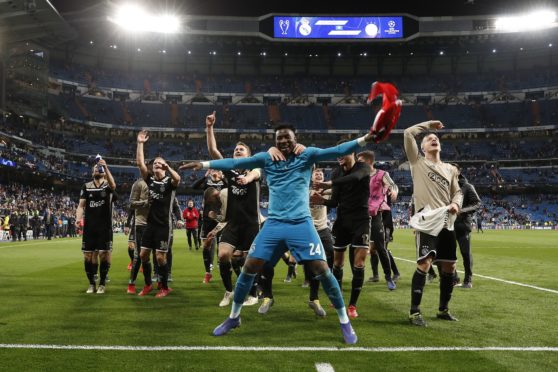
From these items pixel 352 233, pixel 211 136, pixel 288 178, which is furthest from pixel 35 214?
pixel 288 178

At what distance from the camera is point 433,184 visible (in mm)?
6129

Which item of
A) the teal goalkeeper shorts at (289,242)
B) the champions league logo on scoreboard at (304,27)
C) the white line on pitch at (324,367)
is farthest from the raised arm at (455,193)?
the champions league logo on scoreboard at (304,27)

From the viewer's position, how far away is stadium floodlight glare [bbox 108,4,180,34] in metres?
55.3

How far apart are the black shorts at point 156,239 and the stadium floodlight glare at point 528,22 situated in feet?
202

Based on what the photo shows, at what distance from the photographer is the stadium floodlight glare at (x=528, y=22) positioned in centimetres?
5738

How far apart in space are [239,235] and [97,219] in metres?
2.99

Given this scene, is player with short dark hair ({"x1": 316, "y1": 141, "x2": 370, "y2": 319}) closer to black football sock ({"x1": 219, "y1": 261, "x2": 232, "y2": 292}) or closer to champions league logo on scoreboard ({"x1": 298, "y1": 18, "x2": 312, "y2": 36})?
black football sock ({"x1": 219, "y1": 261, "x2": 232, "y2": 292})

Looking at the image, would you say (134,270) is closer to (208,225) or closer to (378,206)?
(208,225)

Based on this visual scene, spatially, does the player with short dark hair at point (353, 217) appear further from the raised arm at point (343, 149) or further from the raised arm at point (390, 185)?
the raised arm at point (390, 185)

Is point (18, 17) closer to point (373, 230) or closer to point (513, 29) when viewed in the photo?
point (373, 230)

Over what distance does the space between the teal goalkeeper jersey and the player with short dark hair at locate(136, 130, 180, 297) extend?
10.3 ft

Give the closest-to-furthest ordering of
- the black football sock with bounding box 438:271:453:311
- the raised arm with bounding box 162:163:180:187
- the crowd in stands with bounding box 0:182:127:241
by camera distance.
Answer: the black football sock with bounding box 438:271:453:311, the raised arm with bounding box 162:163:180:187, the crowd in stands with bounding box 0:182:127:241

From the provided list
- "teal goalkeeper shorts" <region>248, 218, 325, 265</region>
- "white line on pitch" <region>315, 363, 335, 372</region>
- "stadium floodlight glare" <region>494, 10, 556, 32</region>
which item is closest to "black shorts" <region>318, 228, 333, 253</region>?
"teal goalkeeper shorts" <region>248, 218, 325, 265</region>

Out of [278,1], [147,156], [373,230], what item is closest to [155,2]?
[278,1]
